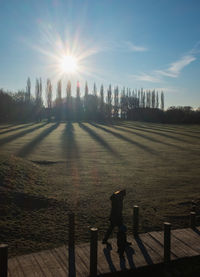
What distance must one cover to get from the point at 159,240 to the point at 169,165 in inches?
431

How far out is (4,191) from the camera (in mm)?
8805

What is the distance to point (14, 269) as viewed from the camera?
15.0 feet

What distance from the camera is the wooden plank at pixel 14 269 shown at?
14.5 feet

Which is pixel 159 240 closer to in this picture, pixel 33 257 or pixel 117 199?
pixel 117 199

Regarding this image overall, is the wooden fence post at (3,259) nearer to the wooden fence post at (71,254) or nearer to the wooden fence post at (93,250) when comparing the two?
the wooden fence post at (71,254)

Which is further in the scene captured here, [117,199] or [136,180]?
[136,180]

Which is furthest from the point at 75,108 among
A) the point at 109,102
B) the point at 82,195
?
the point at 82,195

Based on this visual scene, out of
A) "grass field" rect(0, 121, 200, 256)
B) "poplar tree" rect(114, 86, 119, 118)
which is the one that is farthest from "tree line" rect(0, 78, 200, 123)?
"grass field" rect(0, 121, 200, 256)

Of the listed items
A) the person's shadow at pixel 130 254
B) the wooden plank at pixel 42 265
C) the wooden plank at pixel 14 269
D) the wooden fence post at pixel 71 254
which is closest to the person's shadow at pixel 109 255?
the person's shadow at pixel 130 254

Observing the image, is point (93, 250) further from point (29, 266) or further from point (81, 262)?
point (29, 266)

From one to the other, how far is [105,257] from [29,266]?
1.63 metres

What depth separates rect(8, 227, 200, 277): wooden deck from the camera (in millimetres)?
4590

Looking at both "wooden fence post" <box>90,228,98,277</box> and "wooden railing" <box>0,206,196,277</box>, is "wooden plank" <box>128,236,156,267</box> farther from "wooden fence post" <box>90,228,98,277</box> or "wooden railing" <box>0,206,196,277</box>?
"wooden fence post" <box>90,228,98,277</box>

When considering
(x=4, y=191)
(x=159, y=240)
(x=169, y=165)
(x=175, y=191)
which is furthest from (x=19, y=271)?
(x=169, y=165)
